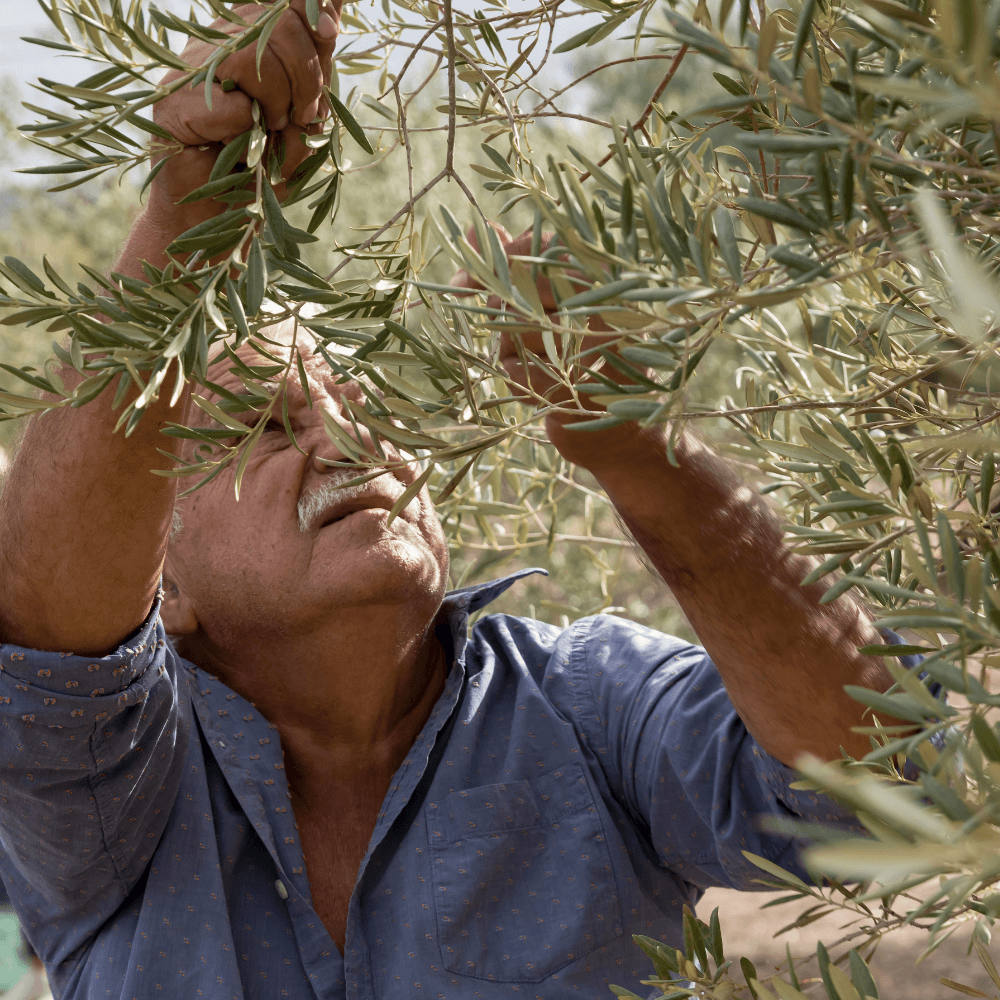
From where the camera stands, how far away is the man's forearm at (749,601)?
0.92 metres

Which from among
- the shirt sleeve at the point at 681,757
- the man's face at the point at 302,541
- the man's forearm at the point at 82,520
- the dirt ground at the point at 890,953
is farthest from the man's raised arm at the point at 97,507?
the dirt ground at the point at 890,953

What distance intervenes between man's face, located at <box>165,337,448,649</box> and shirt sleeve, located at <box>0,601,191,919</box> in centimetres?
12

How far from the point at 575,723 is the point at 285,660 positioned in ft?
1.36

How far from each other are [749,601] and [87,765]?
703 millimetres

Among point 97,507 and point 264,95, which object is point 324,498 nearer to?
point 97,507

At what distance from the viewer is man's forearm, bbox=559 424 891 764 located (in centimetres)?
92

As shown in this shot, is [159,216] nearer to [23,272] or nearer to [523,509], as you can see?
[23,272]

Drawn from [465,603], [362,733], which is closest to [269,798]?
[362,733]

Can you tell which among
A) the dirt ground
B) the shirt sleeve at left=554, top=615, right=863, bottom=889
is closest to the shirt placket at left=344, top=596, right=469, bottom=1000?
the shirt sleeve at left=554, top=615, right=863, bottom=889

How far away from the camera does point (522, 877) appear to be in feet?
4.20

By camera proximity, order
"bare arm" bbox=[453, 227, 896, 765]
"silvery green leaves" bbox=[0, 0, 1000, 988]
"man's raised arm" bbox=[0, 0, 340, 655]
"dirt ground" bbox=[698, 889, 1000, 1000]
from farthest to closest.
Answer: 1. "dirt ground" bbox=[698, 889, 1000, 1000]
2. "bare arm" bbox=[453, 227, 896, 765]
3. "man's raised arm" bbox=[0, 0, 340, 655]
4. "silvery green leaves" bbox=[0, 0, 1000, 988]

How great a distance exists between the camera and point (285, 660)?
1.27m

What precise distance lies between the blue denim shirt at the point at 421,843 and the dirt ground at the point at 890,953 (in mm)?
202

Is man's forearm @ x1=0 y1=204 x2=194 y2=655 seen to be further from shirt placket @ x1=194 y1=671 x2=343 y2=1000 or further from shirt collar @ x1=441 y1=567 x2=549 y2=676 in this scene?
shirt collar @ x1=441 y1=567 x2=549 y2=676
